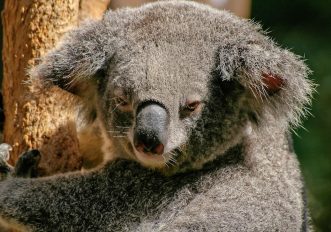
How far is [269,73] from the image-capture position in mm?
3418

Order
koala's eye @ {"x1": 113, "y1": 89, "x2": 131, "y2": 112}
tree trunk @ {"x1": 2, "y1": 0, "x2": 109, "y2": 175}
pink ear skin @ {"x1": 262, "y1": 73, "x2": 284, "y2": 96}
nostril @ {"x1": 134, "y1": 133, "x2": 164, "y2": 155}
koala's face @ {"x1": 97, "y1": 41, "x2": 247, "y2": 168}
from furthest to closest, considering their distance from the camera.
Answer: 1. tree trunk @ {"x1": 2, "y1": 0, "x2": 109, "y2": 175}
2. pink ear skin @ {"x1": 262, "y1": 73, "x2": 284, "y2": 96}
3. koala's eye @ {"x1": 113, "y1": 89, "x2": 131, "y2": 112}
4. koala's face @ {"x1": 97, "y1": 41, "x2": 247, "y2": 168}
5. nostril @ {"x1": 134, "y1": 133, "x2": 164, "y2": 155}

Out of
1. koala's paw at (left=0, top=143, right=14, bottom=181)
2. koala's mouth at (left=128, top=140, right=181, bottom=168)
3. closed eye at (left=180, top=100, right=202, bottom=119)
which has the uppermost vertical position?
closed eye at (left=180, top=100, right=202, bottom=119)

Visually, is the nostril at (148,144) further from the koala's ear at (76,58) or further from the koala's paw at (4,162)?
the koala's paw at (4,162)

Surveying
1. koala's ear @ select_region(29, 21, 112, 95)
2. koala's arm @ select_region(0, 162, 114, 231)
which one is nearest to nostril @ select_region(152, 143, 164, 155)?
koala's arm @ select_region(0, 162, 114, 231)

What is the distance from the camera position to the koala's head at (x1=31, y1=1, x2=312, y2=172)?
3.29 meters

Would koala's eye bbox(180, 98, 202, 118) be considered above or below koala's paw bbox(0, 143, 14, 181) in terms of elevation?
above

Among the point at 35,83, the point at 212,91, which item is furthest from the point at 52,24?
the point at 212,91

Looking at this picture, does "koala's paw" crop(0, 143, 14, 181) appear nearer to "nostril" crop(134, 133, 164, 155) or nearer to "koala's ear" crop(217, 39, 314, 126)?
"nostril" crop(134, 133, 164, 155)

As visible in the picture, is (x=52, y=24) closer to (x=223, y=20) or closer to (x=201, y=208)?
(x=223, y=20)

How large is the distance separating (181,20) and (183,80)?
383mm

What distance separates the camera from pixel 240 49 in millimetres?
3455

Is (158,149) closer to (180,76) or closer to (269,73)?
(180,76)

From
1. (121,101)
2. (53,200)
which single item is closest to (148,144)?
(121,101)

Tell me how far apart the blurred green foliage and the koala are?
8.65ft
